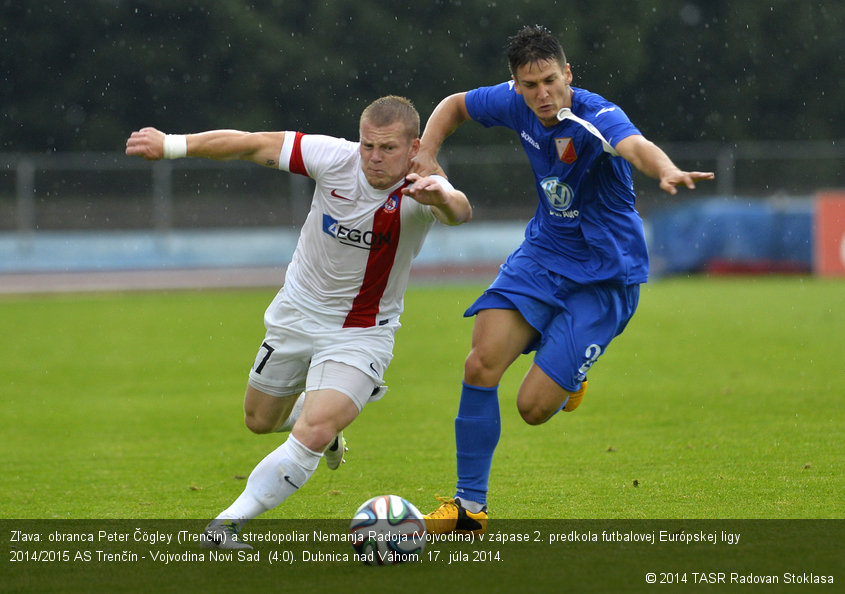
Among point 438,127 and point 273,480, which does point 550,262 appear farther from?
point 273,480

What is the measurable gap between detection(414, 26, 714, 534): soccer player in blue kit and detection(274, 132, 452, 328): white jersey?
0.28 meters

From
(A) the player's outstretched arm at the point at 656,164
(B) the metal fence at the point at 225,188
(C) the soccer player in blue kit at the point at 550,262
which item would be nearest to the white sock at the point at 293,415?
(C) the soccer player in blue kit at the point at 550,262

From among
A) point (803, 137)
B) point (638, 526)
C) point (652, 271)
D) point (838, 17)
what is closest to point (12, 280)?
point (652, 271)

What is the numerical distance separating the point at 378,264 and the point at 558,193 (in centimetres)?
99

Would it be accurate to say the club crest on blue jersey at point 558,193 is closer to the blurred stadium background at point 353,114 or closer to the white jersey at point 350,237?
the white jersey at point 350,237

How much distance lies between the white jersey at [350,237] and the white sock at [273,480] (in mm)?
777

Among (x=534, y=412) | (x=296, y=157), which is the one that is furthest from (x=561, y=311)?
(x=296, y=157)

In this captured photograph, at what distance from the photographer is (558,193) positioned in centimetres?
568

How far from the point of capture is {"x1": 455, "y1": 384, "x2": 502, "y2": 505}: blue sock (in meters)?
5.30

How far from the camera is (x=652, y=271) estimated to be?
24031mm

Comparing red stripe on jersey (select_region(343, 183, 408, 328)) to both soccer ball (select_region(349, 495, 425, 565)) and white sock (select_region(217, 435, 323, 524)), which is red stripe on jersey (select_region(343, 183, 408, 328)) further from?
soccer ball (select_region(349, 495, 425, 565))

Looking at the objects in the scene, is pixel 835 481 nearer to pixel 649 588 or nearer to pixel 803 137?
pixel 649 588

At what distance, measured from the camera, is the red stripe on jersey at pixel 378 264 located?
529 cm

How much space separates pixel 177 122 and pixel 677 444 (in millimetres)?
29471
